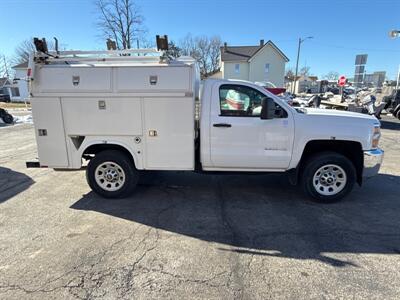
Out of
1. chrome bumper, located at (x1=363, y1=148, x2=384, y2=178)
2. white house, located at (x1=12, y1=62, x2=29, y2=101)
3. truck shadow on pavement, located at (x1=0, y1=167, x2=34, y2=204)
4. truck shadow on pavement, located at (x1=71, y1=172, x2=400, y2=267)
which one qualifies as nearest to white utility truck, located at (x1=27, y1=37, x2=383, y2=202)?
chrome bumper, located at (x1=363, y1=148, x2=384, y2=178)

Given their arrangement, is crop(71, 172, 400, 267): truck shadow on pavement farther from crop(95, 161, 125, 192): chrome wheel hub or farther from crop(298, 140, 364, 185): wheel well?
crop(298, 140, 364, 185): wheel well

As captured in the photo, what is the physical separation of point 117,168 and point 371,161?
4461 millimetres

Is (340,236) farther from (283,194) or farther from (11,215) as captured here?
(11,215)

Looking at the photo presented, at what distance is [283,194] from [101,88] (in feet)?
12.6

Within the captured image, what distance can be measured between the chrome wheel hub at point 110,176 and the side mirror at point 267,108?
2.66 meters

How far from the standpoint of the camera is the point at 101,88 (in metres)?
4.54

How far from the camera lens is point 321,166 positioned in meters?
4.75

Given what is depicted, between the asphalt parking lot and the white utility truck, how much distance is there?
620mm

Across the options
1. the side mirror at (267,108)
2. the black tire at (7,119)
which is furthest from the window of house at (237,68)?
the side mirror at (267,108)

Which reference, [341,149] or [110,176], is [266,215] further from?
[110,176]

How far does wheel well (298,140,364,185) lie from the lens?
481cm

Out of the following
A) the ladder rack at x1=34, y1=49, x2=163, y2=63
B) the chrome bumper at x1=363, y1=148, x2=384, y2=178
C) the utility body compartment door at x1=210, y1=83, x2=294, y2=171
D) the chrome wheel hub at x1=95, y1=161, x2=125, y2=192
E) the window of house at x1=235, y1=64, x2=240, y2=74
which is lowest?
the chrome wheel hub at x1=95, y1=161, x2=125, y2=192

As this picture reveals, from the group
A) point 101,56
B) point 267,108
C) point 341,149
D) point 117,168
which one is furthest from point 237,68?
point 117,168

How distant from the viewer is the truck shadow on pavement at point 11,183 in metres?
5.40
